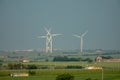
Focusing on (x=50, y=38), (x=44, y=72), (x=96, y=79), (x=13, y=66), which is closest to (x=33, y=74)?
(x=44, y=72)

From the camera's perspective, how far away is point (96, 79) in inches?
1721

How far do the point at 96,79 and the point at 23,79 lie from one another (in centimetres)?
673


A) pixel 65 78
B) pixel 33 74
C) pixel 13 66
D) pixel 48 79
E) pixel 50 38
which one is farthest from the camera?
pixel 50 38

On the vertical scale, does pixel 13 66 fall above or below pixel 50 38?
below

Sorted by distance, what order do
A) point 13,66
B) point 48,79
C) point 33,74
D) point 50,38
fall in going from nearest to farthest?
1. point 48,79
2. point 33,74
3. point 13,66
4. point 50,38

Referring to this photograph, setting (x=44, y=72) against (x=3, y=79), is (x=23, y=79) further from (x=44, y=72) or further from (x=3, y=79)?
(x=44, y=72)

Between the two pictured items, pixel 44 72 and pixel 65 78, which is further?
pixel 44 72

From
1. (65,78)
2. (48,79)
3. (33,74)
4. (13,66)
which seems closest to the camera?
(65,78)

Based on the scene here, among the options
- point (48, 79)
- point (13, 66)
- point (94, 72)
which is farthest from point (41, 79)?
point (13, 66)

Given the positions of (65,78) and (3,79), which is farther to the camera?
(3,79)

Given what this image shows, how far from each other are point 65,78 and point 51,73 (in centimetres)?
1302

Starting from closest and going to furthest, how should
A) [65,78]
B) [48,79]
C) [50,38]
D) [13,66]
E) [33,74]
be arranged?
[65,78] → [48,79] → [33,74] → [13,66] → [50,38]

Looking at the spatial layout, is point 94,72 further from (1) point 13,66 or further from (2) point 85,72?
(1) point 13,66

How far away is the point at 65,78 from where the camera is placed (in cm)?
4175
